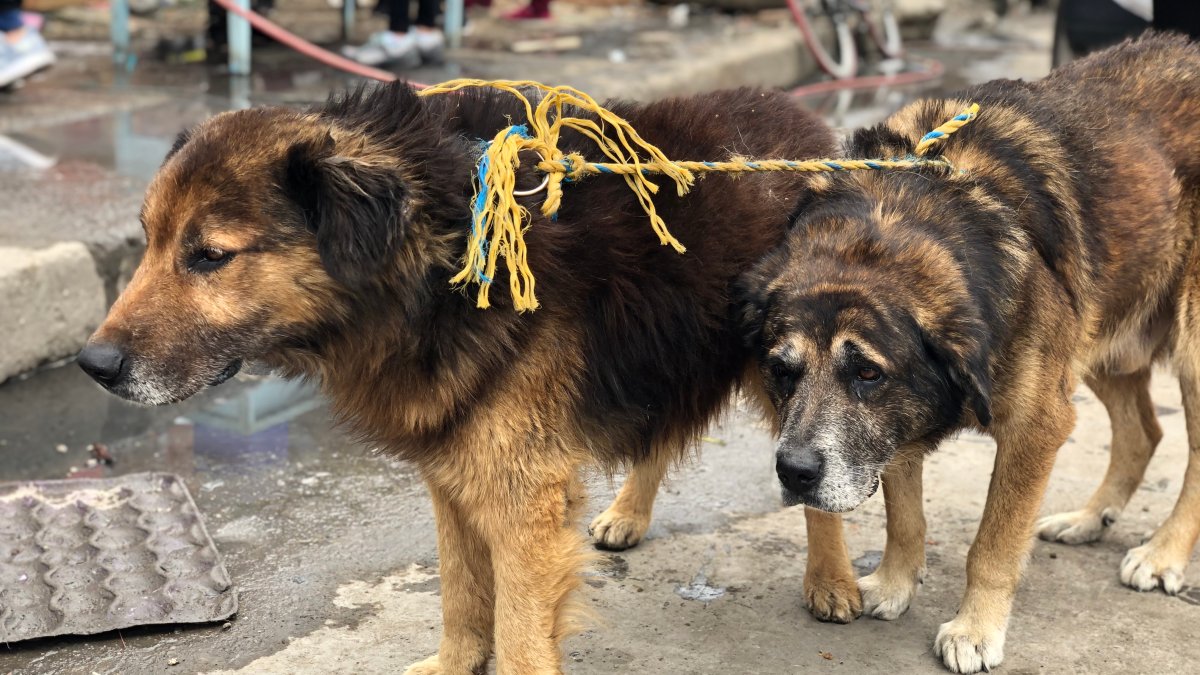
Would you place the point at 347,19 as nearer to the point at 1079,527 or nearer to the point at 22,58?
the point at 22,58

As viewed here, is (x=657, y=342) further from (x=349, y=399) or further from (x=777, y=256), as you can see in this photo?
(x=349, y=399)

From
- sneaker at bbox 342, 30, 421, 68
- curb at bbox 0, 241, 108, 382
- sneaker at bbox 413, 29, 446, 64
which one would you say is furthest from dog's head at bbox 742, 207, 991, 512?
sneaker at bbox 413, 29, 446, 64

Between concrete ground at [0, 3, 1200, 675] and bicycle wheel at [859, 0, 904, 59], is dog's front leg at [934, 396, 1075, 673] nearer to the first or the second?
concrete ground at [0, 3, 1200, 675]

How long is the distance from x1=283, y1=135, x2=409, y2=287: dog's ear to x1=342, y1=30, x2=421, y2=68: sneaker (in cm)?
684

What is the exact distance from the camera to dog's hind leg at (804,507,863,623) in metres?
3.84

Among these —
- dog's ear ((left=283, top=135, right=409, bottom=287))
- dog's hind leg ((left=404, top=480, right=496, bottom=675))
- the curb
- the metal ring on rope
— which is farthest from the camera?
the curb

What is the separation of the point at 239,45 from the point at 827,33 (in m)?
6.23

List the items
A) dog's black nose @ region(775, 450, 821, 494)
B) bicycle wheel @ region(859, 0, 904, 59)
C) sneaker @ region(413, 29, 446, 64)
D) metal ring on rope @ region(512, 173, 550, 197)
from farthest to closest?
bicycle wheel @ region(859, 0, 904, 59) → sneaker @ region(413, 29, 446, 64) → dog's black nose @ region(775, 450, 821, 494) → metal ring on rope @ region(512, 173, 550, 197)

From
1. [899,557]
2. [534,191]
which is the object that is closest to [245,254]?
[534,191]

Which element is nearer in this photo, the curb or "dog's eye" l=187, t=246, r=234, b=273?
"dog's eye" l=187, t=246, r=234, b=273

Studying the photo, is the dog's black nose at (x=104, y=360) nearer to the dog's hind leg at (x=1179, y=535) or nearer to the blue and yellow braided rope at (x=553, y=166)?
the blue and yellow braided rope at (x=553, y=166)

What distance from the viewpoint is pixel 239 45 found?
9.16 m

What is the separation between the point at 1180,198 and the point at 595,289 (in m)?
1.97

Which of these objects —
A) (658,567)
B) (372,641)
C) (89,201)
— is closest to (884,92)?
(89,201)
